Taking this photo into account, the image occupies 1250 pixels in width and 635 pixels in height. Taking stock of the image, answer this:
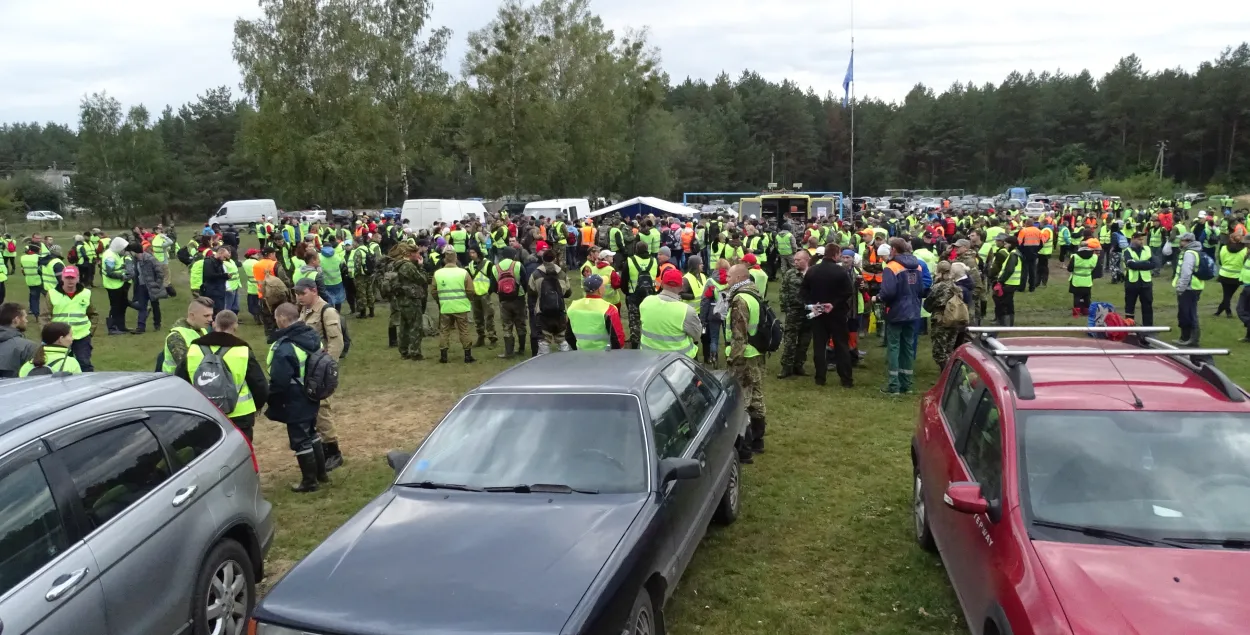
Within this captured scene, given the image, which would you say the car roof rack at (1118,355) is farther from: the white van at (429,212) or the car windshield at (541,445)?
the white van at (429,212)

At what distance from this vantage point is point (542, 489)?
14.2 feet

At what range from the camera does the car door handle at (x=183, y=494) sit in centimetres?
411

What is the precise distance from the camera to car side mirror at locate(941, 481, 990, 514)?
3738 mm

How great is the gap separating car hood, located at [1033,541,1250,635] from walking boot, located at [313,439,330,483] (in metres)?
5.83

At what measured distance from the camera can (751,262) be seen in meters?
9.76

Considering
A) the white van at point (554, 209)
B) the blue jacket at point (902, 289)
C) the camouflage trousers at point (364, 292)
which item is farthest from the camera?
the white van at point (554, 209)

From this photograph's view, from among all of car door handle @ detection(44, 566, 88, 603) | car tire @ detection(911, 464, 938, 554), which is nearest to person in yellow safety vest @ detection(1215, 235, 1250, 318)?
car tire @ detection(911, 464, 938, 554)

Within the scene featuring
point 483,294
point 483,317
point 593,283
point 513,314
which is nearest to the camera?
point 593,283

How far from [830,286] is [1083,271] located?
22.5 feet

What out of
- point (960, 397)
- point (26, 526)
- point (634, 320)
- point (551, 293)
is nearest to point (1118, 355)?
point (960, 397)

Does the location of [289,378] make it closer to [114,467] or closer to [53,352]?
[53,352]

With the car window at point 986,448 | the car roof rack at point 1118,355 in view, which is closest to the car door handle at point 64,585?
Answer: the car window at point 986,448

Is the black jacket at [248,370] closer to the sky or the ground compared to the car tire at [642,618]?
closer to the sky

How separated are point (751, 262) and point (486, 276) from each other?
15.9 feet
